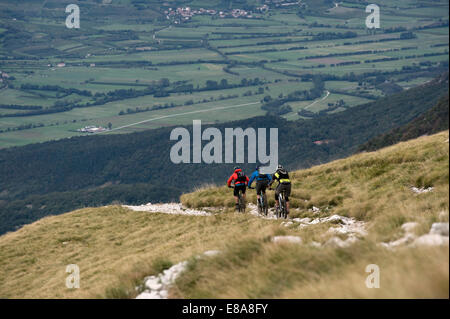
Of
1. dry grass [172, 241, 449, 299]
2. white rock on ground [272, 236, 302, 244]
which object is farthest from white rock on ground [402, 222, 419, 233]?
white rock on ground [272, 236, 302, 244]

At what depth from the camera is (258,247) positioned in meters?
12.4

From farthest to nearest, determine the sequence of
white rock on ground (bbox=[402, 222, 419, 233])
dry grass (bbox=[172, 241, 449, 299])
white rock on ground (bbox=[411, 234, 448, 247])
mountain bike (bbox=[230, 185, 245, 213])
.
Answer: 1. mountain bike (bbox=[230, 185, 245, 213])
2. white rock on ground (bbox=[402, 222, 419, 233])
3. white rock on ground (bbox=[411, 234, 448, 247])
4. dry grass (bbox=[172, 241, 449, 299])

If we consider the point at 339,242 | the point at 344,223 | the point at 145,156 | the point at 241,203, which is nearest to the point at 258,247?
the point at 339,242

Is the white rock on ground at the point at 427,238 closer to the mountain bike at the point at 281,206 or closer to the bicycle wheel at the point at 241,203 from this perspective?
the mountain bike at the point at 281,206

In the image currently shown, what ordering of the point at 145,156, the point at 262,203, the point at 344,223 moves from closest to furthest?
the point at 344,223 < the point at 262,203 < the point at 145,156

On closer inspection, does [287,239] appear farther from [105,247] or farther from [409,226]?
[105,247]

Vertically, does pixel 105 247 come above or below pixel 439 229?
below

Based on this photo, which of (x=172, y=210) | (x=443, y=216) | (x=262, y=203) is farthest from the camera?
(x=172, y=210)

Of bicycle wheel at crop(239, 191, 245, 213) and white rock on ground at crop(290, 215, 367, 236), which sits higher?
white rock on ground at crop(290, 215, 367, 236)

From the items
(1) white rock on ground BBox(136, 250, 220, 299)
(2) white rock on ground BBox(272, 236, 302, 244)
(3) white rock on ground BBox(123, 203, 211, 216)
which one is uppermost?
(2) white rock on ground BBox(272, 236, 302, 244)

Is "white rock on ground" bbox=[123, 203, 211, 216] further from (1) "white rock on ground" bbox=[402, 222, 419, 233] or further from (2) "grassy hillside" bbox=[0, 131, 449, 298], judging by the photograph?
(1) "white rock on ground" bbox=[402, 222, 419, 233]

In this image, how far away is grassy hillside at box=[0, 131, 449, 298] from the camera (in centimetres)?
975

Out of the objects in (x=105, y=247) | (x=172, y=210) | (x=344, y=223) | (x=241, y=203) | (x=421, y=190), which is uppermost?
(x=421, y=190)

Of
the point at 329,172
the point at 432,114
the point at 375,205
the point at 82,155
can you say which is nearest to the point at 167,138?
the point at 82,155
